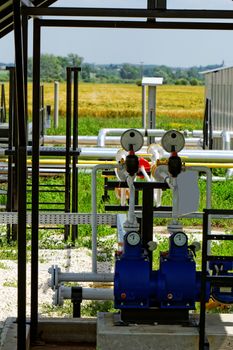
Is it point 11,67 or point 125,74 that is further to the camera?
point 125,74

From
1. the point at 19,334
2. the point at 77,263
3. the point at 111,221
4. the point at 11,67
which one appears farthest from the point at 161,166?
the point at 11,67

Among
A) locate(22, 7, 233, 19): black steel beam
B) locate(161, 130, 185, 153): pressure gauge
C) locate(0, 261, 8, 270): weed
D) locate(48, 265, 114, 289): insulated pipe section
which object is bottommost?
locate(0, 261, 8, 270): weed

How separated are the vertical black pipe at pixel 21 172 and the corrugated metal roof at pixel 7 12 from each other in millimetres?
544

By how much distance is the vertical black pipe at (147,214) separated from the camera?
5688mm

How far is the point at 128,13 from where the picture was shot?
525cm

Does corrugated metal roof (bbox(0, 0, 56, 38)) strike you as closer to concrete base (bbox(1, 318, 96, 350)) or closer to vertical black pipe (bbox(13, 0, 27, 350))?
vertical black pipe (bbox(13, 0, 27, 350))

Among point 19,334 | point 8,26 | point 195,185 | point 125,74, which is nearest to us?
point 19,334

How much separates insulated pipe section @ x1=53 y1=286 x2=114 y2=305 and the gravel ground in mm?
1016

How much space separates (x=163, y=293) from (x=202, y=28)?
5.62 ft

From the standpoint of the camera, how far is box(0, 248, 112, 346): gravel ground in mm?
7158

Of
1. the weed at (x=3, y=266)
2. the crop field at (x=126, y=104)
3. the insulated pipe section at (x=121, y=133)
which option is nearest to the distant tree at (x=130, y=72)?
the crop field at (x=126, y=104)

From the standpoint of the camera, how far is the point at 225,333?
5.30 metres

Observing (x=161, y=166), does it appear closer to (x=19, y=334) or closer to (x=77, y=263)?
(x=19, y=334)

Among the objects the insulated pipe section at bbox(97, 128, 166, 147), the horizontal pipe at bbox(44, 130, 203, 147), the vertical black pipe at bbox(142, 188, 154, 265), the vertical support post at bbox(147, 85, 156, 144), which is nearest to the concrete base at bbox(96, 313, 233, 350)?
the vertical black pipe at bbox(142, 188, 154, 265)
